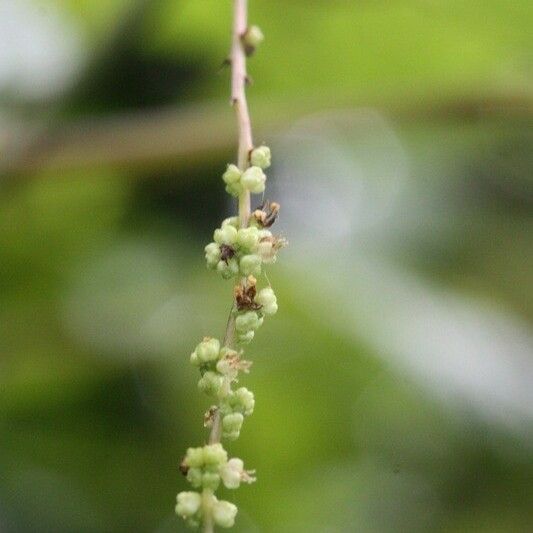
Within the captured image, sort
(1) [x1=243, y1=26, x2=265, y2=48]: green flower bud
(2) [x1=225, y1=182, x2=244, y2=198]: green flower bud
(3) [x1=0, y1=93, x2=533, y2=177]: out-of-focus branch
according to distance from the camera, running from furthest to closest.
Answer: (3) [x1=0, y1=93, x2=533, y2=177]: out-of-focus branch < (1) [x1=243, y1=26, x2=265, y2=48]: green flower bud < (2) [x1=225, y1=182, x2=244, y2=198]: green flower bud

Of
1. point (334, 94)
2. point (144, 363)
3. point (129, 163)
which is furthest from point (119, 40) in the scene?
point (144, 363)

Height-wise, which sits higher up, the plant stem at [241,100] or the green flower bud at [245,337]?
the plant stem at [241,100]

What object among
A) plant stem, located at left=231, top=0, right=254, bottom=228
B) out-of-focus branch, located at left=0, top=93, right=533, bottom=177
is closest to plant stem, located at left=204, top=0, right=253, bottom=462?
plant stem, located at left=231, top=0, right=254, bottom=228

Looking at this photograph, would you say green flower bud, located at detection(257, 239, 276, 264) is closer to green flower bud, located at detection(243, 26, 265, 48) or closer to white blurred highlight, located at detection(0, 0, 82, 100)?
green flower bud, located at detection(243, 26, 265, 48)

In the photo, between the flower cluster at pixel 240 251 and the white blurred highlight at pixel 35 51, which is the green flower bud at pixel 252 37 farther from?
the white blurred highlight at pixel 35 51

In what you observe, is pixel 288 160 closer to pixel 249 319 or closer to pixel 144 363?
pixel 144 363

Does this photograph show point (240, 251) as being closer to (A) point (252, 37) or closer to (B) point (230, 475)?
(B) point (230, 475)

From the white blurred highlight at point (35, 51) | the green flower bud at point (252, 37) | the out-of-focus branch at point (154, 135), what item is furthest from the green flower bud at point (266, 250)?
the white blurred highlight at point (35, 51)
